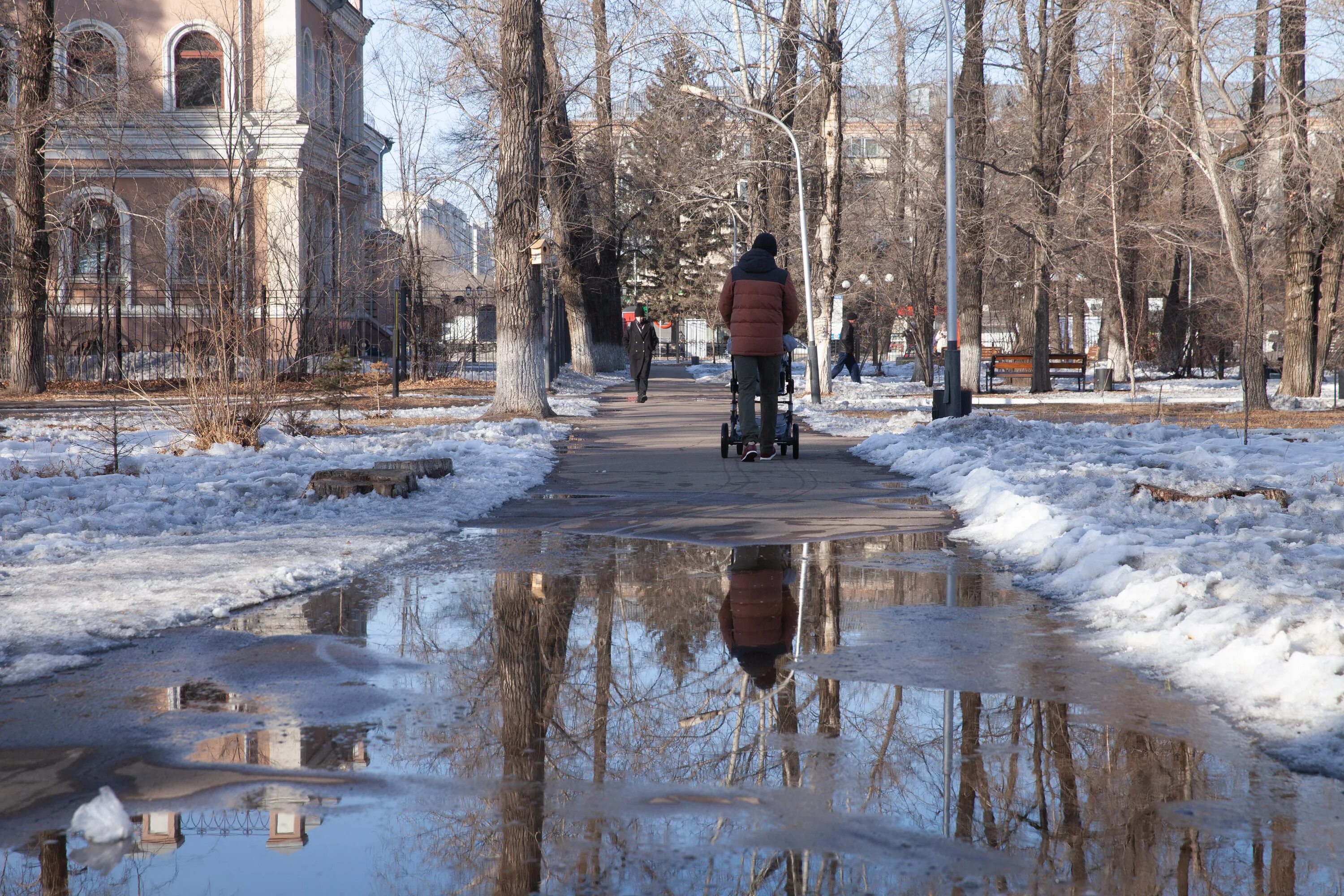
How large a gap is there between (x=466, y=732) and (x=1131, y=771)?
84.2 inches

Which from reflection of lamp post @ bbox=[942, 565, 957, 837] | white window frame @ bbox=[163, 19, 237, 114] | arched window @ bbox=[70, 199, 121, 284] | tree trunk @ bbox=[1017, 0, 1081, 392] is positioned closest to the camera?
reflection of lamp post @ bbox=[942, 565, 957, 837]

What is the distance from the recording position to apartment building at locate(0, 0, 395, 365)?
29172 millimetres

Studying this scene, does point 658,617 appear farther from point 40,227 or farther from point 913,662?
point 40,227

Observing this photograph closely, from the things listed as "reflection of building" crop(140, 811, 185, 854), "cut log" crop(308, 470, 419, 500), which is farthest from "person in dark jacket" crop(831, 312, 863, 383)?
"reflection of building" crop(140, 811, 185, 854)

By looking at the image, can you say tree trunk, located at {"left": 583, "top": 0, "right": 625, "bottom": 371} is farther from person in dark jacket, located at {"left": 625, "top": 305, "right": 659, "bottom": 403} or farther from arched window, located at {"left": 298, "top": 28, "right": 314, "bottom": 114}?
arched window, located at {"left": 298, "top": 28, "right": 314, "bottom": 114}

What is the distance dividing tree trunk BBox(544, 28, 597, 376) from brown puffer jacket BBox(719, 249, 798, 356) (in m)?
9.50

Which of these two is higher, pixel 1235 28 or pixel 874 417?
pixel 1235 28

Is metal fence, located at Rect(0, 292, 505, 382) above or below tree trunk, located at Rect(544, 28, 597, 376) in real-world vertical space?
below

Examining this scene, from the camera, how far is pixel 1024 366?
33062mm

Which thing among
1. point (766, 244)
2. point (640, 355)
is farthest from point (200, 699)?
point (640, 355)

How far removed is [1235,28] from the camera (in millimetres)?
21344

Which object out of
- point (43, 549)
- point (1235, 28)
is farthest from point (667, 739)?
point (1235, 28)

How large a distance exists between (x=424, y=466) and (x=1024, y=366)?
24.8 m

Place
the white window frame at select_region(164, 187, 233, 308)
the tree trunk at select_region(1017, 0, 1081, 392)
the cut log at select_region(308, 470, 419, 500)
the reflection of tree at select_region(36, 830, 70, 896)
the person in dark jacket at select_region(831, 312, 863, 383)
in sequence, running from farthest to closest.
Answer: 1. the person in dark jacket at select_region(831, 312, 863, 383)
2. the white window frame at select_region(164, 187, 233, 308)
3. the tree trunk at select_region(1017, 0, 1081, 392)
4. the cut log at select_region(308, 470, 419, 500)
5. the reflection of tree at select_region(36, 830, 70, 896)
